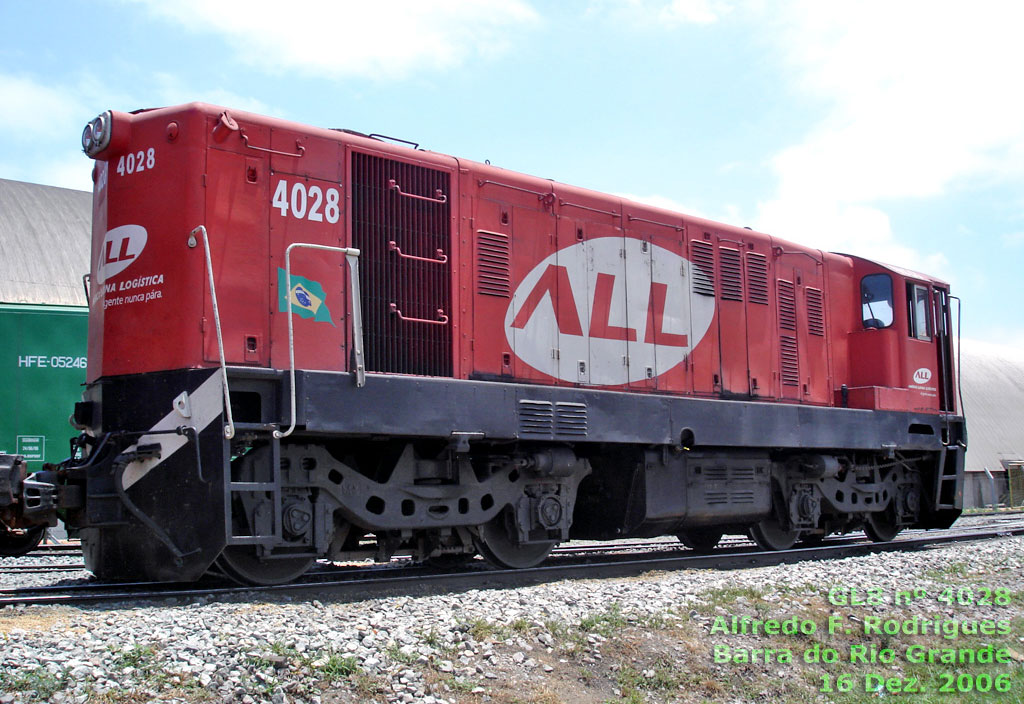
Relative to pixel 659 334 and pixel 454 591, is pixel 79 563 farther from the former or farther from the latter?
pixel 659 334

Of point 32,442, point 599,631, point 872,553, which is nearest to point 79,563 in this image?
point 32,442

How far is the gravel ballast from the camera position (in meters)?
4.41

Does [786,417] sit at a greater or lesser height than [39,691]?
greater

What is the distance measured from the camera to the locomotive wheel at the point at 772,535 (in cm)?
1130

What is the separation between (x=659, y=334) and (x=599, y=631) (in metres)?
4.66

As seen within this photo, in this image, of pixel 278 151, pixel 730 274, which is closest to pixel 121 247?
pixel 278 151

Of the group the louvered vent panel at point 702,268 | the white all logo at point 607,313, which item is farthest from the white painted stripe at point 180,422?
the louvered vent panel at point 702,268

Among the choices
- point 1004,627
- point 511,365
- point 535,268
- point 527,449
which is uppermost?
point 535,268

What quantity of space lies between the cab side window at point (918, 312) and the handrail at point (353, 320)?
8.46 metres

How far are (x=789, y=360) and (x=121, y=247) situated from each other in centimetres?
797

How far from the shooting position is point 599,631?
5.90 metres

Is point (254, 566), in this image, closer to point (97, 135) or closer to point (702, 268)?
point (97, 135)

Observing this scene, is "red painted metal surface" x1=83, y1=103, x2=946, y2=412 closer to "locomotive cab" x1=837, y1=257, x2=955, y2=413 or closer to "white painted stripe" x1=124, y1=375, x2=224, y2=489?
"white painted stripe" x1=124, y1=375, x2=224, y2=489

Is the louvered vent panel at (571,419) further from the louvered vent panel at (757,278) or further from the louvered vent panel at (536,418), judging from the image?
the louvered vent panel at (757,278)
